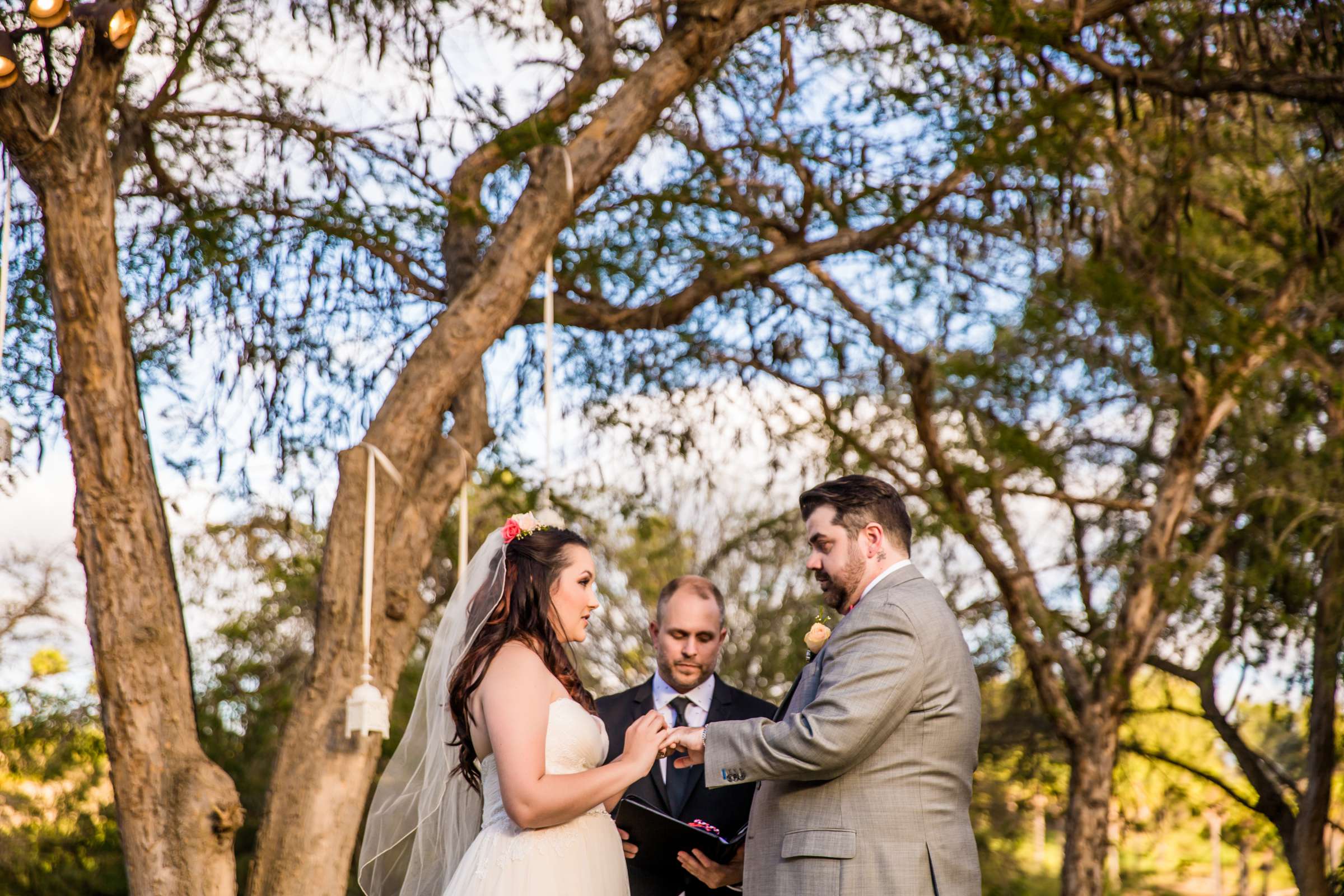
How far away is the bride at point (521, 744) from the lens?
11.2ft

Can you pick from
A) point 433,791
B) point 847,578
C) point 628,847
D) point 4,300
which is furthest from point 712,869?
point 4,300

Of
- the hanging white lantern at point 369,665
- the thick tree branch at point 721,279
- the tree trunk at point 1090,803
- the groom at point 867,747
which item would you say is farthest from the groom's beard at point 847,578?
the tree trunk at point 1090,803

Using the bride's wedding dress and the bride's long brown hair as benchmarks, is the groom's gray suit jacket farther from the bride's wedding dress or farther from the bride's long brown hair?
the bride's long brown hair

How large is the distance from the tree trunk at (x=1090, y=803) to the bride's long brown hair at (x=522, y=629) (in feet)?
22.2

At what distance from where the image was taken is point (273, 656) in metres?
12.4

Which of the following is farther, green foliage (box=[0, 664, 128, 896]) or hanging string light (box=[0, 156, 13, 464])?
green foliage (box=[0, 664, 128, 896])

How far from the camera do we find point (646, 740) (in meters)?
3.49

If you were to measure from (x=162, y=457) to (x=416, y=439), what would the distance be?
4.06 meters

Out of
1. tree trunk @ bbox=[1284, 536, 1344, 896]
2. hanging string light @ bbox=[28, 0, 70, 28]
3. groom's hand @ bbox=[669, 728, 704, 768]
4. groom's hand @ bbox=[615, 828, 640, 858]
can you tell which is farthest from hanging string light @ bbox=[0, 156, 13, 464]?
tree trunk @ bbox=[1284, 536, 1344, 896]

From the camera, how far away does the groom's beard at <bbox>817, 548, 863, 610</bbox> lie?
3455 mm

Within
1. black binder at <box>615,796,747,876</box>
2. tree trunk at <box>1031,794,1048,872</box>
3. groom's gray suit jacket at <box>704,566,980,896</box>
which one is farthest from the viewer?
tree trunk at <box>1031,794,1048,872</box>

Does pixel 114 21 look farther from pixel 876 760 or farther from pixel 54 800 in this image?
pixel 54 800

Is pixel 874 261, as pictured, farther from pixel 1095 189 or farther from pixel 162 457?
pixel 162 457

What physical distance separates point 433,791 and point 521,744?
3.08ft
